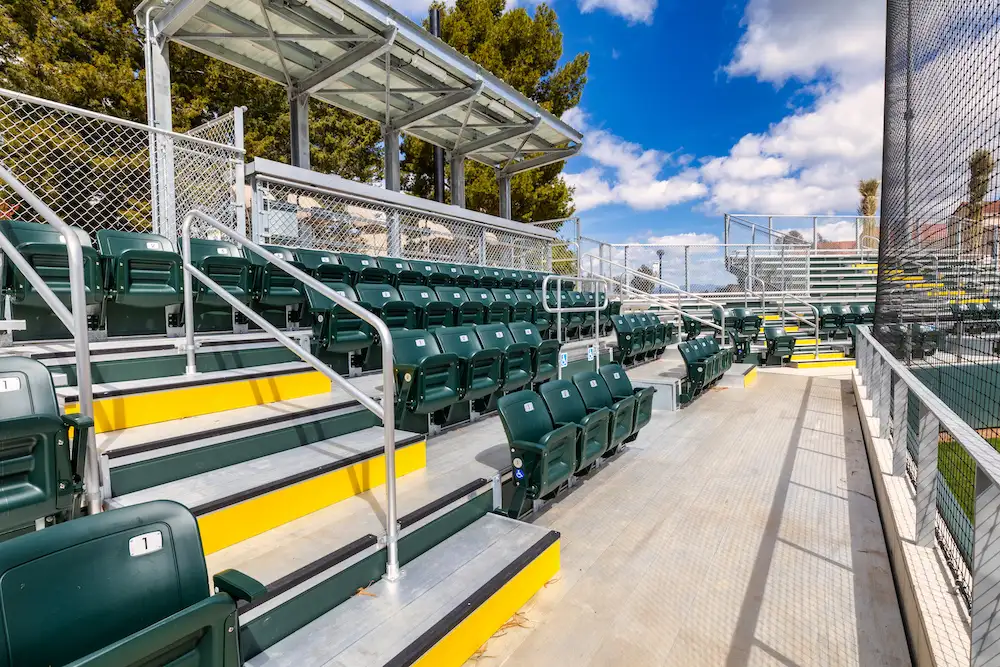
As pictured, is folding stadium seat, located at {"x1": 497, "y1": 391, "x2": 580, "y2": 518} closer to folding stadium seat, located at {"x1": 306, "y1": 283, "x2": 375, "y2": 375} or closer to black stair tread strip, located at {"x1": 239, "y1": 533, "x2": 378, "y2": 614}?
black stair tread strip, located at {"x1": 239, "y1": 533, "x2": 378, "y2": 614}

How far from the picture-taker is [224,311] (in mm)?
3896

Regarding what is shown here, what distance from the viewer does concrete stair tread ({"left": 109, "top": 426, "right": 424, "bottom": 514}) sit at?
1.94 metres

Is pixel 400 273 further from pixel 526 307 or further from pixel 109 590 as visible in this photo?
pixel 109 590

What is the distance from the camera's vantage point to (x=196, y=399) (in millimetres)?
2711

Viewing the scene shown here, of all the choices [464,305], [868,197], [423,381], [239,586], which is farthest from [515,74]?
[868,197]

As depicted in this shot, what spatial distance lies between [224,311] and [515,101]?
271 inches

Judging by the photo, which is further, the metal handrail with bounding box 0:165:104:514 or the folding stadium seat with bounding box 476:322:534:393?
the folding stadium seat with bounding box 476:322:534:393

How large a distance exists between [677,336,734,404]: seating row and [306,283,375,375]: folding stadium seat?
11.2ft

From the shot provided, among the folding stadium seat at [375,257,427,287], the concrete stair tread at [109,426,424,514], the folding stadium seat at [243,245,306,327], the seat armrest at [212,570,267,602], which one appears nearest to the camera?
the seat armrest at [212,570,267,602]

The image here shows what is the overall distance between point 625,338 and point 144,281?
5.36m

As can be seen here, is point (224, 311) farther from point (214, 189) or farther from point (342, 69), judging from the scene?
point (342, 69)

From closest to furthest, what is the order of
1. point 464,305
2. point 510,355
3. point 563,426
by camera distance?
point 563,426 → point 510,355 → point 464,305

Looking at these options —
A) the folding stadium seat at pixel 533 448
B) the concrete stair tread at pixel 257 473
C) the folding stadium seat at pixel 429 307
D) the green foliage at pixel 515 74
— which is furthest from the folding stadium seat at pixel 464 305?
the green foliage at pixel 515 74

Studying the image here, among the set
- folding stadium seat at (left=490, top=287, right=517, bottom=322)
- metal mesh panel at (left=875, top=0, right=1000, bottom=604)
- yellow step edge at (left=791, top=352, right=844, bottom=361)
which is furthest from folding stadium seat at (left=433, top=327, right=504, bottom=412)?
yellow step edge at (left=791, top=352, right=844, bottom=361)
